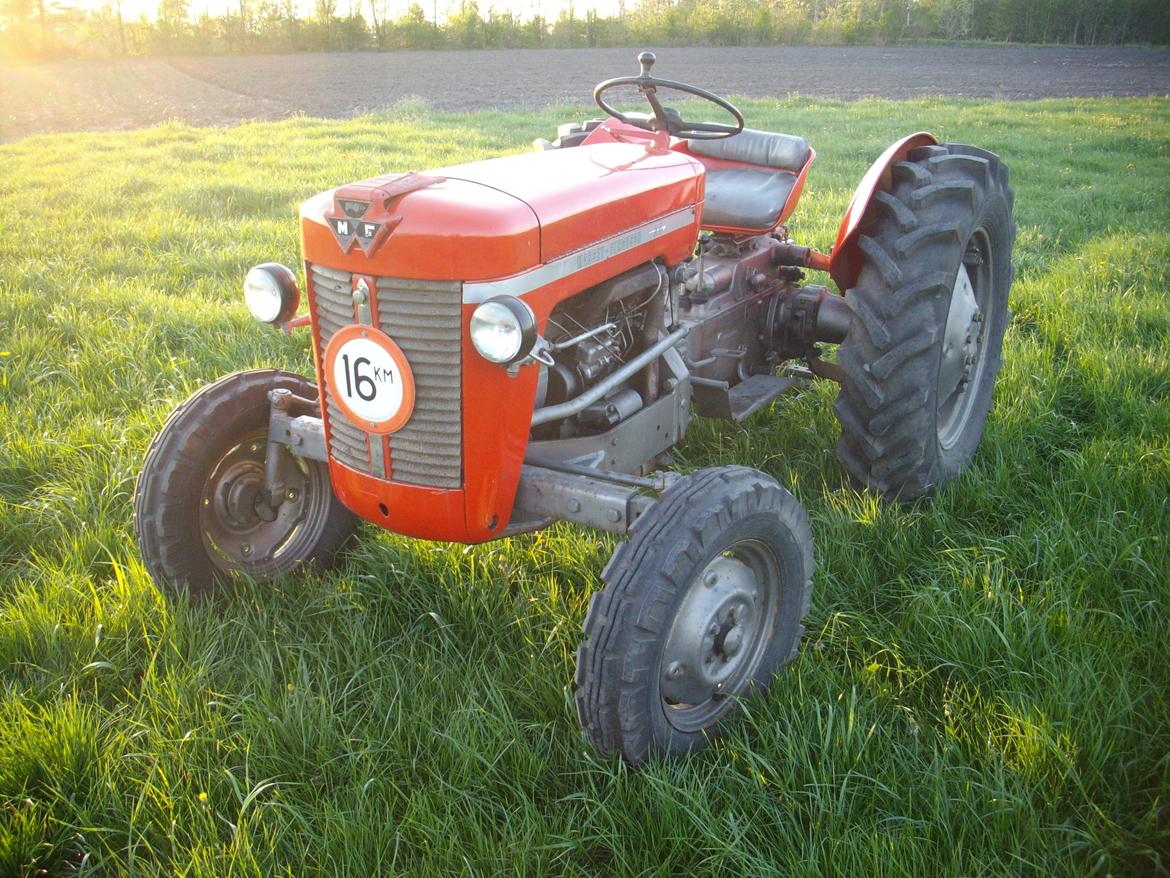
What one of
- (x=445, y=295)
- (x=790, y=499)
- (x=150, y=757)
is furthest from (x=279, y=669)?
(x=790, y=499)

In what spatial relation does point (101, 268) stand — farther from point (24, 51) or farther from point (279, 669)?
point (24, 51)

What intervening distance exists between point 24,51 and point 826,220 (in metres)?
35.1

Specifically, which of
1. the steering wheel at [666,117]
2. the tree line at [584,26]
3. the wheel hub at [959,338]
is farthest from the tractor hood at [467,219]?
the tree line at [584,26]

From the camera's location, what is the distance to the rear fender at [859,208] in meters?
3.29

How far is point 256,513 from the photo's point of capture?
296 cm

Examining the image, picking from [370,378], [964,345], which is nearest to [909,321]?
[964,345]

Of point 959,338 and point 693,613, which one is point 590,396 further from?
point 959,338

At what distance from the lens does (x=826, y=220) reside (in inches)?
279

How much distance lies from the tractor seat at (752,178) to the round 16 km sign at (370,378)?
197 cm

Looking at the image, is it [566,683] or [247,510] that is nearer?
[566,683]

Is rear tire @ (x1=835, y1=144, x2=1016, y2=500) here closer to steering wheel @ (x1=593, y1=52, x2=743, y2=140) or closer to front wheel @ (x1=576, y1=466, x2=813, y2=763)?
steering wheel @ (x1=593, y1=52, x2=743, y2=140)

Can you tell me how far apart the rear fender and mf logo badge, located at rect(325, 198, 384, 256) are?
5.94 feet

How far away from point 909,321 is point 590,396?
4.18 feet

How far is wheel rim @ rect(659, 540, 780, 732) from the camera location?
2.32 metres
